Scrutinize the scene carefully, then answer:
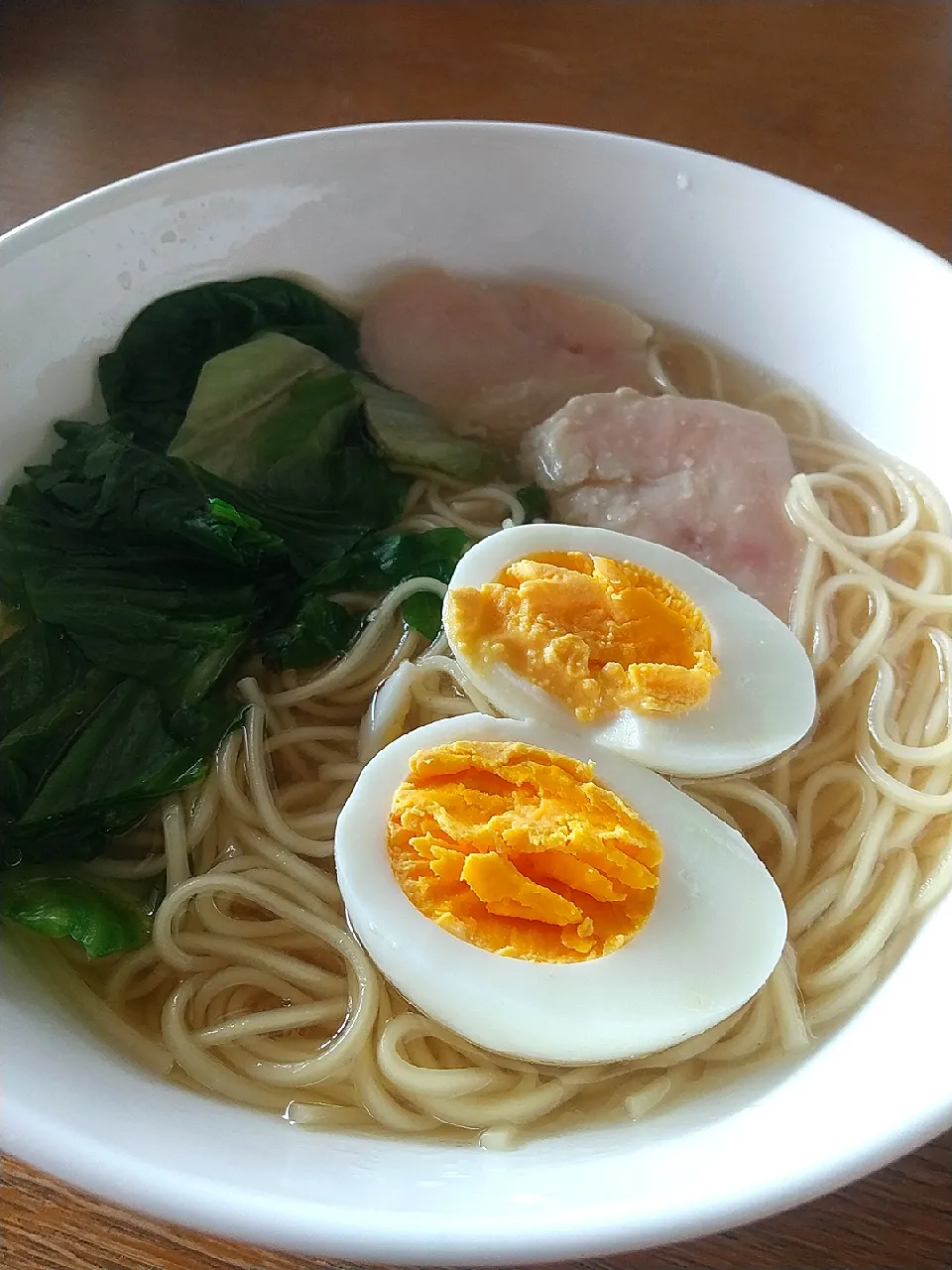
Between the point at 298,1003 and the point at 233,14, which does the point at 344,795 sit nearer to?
the point at 298,1003

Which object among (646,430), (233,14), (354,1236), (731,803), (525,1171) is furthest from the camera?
(233,14)

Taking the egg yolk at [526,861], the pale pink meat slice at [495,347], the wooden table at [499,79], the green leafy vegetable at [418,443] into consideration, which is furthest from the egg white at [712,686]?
the wooden table at [499,79]

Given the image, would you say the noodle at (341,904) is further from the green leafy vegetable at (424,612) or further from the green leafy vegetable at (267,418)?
the green leafy vegetable at (267,418)

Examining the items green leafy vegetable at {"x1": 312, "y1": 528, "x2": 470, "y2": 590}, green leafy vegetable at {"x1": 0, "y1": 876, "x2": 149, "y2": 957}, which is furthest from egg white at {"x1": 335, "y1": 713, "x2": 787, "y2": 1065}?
green leafy vegetable at {"x1": 312, "y1": 528, "x2": 470, "y2": 590}

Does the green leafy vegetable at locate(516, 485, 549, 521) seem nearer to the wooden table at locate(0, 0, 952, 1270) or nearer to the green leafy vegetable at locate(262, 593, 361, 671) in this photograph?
the green leafy vegetable at locate(262, 593, 361, 671)

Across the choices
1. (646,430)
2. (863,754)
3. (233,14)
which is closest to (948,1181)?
(863,754)

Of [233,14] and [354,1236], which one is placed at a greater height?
[233,14]

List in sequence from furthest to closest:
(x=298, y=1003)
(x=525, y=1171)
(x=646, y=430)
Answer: (x=646, y=430) → (x=298, y=1003) → (x=525, y=1171)

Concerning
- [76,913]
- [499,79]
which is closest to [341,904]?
[76,913]
